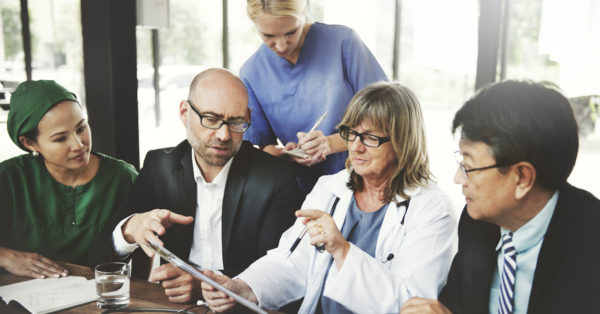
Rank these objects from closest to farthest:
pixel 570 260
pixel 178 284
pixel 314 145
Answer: pixel 570 260 → pixel 178 284 → pixel 314 145

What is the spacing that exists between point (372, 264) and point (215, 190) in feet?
2.66

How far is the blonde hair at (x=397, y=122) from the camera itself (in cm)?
169

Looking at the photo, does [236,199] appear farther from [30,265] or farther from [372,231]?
[30,265]

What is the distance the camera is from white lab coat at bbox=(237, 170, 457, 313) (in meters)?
1.46

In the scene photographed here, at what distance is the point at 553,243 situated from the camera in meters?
1.18

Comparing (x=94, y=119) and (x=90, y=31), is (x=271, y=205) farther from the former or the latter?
(x=90, y=31)

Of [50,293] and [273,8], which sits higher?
[273,8]

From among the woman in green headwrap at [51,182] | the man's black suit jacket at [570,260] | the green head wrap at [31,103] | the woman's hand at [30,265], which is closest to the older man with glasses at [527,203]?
the man's black suit jacket at [570,260]

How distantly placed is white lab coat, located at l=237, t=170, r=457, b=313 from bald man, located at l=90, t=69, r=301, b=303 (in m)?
0.14

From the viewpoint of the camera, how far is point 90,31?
2568 mm

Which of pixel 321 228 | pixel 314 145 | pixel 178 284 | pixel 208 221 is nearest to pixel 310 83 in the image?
pixel 314 145

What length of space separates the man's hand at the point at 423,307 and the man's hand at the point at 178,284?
0.61m

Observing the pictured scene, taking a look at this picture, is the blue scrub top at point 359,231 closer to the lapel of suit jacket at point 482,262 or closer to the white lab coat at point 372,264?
the white lab coat at point 372,264

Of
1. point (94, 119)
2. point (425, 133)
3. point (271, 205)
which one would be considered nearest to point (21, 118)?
point (94, 119)
